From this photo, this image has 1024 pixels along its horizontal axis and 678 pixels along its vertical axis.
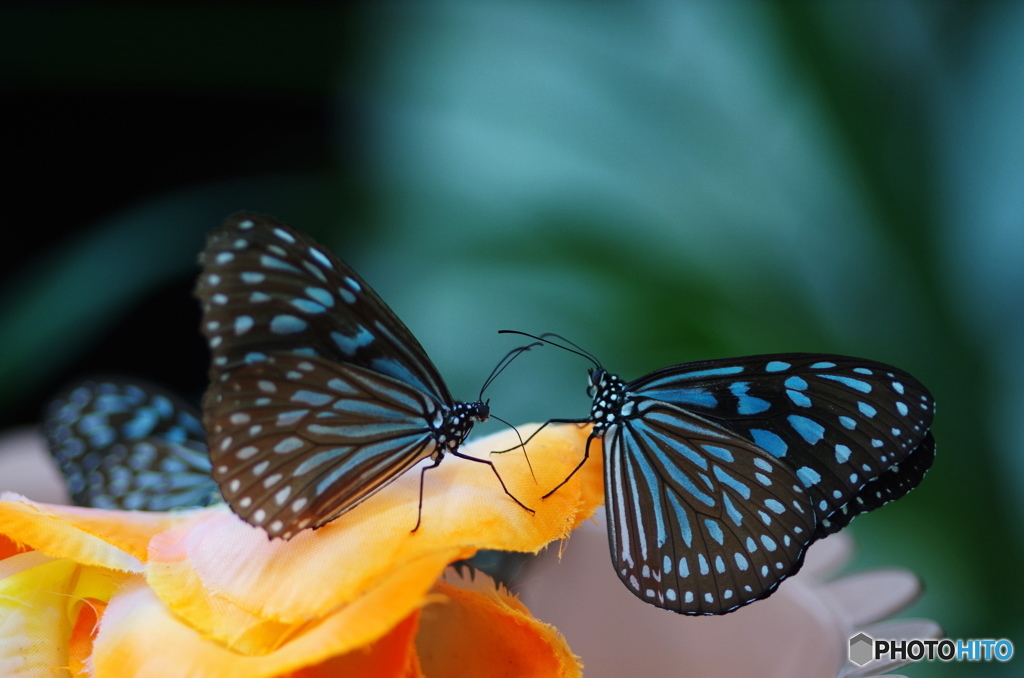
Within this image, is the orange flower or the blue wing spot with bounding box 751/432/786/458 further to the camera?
the blue wing spot with bounding box 751/432/786/458

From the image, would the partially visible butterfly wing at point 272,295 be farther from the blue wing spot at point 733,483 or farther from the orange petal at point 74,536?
the blue wing spot at point 733,483

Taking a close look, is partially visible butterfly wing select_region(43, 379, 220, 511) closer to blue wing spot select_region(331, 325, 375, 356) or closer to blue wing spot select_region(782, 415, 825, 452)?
blue wing spot select_region(331, 325, 375, 356)

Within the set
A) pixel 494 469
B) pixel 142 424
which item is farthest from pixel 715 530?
pixel 142 424

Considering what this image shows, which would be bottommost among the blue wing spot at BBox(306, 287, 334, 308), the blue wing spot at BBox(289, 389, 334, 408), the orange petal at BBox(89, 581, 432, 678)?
the orange petal at BBox(89, 581, 432, 678)

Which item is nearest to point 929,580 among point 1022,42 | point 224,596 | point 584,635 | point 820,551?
point 820,551

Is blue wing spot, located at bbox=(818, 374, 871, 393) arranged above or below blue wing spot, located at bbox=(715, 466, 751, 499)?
above

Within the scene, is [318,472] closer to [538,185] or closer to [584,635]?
[584,635]

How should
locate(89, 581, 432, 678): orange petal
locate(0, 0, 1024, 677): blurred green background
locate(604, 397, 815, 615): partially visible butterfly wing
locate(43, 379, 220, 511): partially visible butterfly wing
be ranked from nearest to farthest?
1. locate(89, 581, 432, 678): orange petal
2. locate(604, 397, 815, 615): partially visible butterfly wing
3. locate(43, 379, 220, 511): partially visible butterfly wing
4. locate(0, 0, 1024, 677): blurred green background

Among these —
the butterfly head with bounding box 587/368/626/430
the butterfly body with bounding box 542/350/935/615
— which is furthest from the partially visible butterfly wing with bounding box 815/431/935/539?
the butterfly head with bounding box 587/368/626/430
